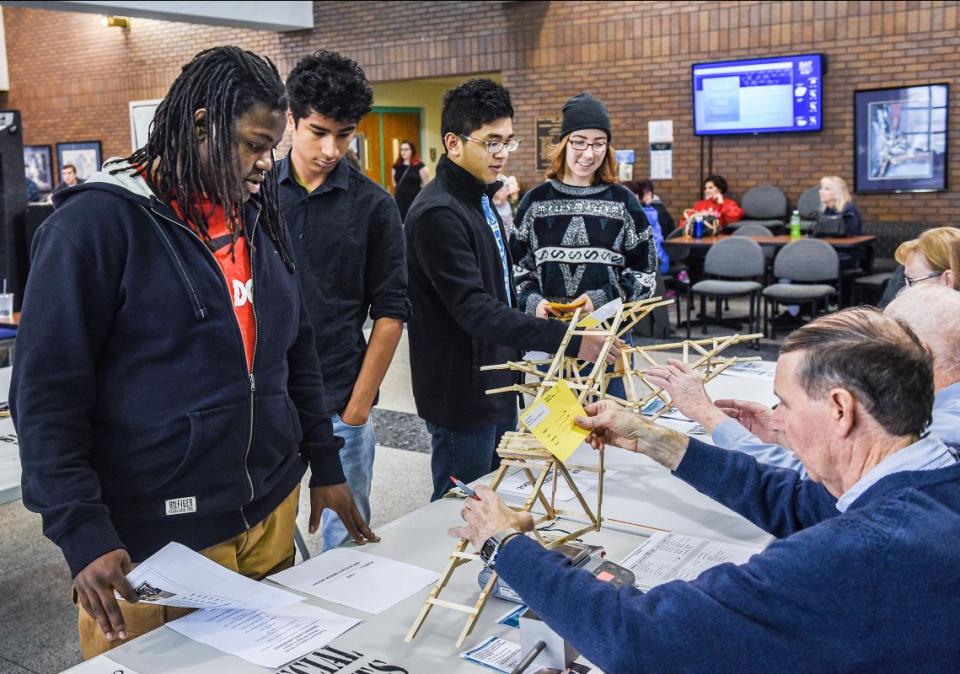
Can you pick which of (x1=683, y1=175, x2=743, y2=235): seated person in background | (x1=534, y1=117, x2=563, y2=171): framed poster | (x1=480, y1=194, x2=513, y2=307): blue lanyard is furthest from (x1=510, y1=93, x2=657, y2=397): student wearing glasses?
(x1=534, y1=117, x2=563, y2=171): framed poster

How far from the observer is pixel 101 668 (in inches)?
53.1

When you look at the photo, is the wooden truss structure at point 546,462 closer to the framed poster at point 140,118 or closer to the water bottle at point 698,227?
the framed poster at point 140,118

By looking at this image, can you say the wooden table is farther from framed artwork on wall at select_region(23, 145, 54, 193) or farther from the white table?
framed artwork on wall at select_region(23, 145, 54, 193)

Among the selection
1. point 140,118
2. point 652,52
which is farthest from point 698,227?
point 140,118

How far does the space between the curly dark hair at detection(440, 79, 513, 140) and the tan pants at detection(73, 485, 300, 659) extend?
3.76 feet

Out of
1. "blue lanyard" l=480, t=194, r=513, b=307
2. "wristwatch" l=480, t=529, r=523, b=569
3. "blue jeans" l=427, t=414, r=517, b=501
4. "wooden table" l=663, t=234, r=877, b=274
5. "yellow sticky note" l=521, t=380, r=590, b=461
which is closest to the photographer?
"wristwatch" l=480, t=529, r=523, b=569

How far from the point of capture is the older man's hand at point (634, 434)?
1.63m

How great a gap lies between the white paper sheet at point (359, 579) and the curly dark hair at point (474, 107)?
3.87 feet

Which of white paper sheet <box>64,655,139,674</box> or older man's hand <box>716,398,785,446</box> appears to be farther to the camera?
older man's hand <box>716,398,785,446</box>

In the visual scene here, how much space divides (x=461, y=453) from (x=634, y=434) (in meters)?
0.85

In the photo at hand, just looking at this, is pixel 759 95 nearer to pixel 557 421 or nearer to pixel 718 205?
pixel 718 205

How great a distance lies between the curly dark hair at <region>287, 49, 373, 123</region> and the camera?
2.08 meters

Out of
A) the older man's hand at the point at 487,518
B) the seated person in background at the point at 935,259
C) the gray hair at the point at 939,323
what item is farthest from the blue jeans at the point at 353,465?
the seated person in background at the point at 935,259

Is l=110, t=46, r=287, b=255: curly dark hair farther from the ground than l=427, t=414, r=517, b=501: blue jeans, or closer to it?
farther from the ground
